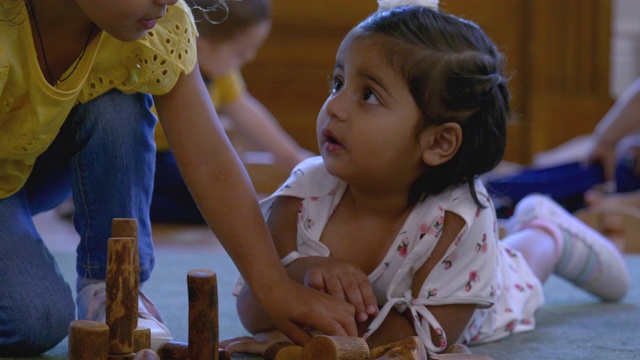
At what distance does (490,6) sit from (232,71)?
112 cm

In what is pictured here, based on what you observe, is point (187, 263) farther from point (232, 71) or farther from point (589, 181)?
point (589, 181)

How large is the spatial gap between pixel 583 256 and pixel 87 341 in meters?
0.83

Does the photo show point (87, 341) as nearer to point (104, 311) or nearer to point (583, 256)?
point (104, 311)

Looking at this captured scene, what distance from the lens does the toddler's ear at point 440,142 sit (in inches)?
35.0

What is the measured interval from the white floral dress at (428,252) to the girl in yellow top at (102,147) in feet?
0.34

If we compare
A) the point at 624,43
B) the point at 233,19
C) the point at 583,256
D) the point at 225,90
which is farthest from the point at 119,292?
the point at 624,43

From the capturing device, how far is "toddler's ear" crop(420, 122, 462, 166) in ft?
2.92

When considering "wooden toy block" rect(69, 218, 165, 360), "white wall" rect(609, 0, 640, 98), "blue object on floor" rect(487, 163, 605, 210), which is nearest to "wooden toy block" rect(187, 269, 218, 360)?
"wooden toy block" rect(69, 218, 165, 360)

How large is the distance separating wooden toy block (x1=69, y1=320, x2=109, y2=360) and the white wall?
2.62 m

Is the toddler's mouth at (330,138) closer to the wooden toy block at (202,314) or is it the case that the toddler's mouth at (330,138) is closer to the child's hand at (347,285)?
the child's hand at (347,285)

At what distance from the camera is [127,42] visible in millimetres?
805

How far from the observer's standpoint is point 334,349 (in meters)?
0.62

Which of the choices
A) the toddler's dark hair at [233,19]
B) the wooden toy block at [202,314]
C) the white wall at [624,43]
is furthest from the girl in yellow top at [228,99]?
the white wall at [624,43]

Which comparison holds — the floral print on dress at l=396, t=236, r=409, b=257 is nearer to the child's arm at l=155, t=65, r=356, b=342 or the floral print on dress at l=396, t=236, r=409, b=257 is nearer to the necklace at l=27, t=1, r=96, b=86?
the child's arm at l=155, t=65, r=356, b=342
